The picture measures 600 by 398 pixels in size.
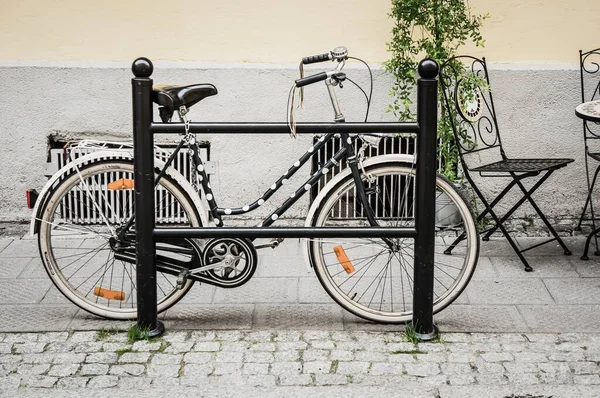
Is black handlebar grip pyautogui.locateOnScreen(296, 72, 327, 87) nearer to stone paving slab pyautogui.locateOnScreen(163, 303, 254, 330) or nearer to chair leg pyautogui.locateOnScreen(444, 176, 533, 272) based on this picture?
stone paving slab pyautogui.locateOnScreen(163, 303, 254, 330)

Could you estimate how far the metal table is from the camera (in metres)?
5.59

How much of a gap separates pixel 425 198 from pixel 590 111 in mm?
1829

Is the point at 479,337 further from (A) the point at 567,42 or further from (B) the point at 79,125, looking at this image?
(B) the point at 79,125

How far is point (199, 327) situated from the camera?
485cm

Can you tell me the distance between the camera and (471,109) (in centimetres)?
612

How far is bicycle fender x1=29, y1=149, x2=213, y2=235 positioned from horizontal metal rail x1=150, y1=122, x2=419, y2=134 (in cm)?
31

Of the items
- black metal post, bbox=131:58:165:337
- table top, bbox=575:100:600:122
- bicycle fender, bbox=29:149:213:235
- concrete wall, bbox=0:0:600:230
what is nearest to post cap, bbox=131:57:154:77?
black metal post, bbox=131:58:165:337

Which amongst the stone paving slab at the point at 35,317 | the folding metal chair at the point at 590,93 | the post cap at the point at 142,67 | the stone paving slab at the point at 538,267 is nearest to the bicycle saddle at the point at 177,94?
the post cap at the point at 142,67

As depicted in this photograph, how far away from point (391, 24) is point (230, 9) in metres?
1.14

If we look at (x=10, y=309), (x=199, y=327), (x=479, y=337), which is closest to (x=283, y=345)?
(x=199, y=327)

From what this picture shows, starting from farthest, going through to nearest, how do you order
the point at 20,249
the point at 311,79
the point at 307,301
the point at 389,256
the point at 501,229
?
the point at 20,249
the point at 501,229
the point at 307,301
the point at 389,256
the point at 311,79

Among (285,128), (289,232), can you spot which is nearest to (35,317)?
(289,232)

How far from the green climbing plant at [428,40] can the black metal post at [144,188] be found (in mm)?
2291

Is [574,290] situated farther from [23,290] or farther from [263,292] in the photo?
[23,290]
